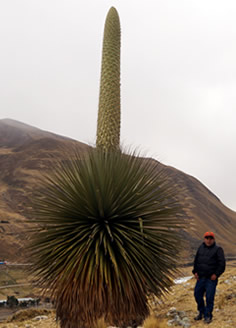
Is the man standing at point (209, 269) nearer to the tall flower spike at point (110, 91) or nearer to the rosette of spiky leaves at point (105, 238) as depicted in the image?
the rosette of spiky leaves at point (105, 238)

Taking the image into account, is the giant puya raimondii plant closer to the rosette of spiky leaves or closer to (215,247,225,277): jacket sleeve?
A: the rosette of spiky leaves

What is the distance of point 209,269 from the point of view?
584 cm

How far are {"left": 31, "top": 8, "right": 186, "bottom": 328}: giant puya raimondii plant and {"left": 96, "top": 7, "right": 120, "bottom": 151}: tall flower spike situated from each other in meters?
0.33

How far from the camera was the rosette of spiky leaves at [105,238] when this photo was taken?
16.7 ft

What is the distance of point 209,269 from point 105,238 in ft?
6.15

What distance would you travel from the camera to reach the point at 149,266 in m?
5.25

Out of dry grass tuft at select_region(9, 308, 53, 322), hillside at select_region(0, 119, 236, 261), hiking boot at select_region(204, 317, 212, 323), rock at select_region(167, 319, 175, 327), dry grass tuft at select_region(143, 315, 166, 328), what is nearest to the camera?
dry grass tuft at select_region(143, 315, 166, 328)

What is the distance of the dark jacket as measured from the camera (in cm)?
577

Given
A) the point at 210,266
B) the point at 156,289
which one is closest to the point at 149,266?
the point at 156,289

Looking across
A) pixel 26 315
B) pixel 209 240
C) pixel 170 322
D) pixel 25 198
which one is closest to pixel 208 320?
pixel 170 322

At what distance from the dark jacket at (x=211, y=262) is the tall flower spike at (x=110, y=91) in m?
2.28

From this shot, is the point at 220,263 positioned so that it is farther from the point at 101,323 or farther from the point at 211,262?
the point at 101,323

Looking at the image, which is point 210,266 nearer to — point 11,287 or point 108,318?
point 108,318

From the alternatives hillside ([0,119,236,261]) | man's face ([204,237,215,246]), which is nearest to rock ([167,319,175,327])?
man's face ([204,237,215,246])
